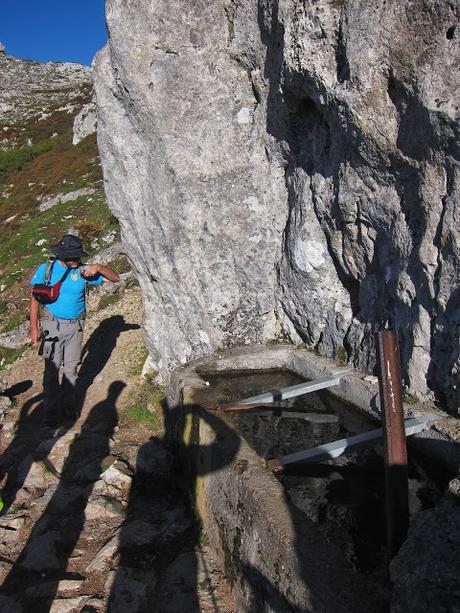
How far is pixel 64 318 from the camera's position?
283 inches

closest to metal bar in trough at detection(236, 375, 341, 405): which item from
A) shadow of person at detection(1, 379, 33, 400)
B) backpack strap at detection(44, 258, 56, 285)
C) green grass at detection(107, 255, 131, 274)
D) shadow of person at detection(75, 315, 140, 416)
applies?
backpack strap at detection(44, 258, 56, 285)

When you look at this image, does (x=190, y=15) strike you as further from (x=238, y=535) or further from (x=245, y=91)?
(x=238, y=535)

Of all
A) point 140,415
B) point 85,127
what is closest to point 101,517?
point 140,415

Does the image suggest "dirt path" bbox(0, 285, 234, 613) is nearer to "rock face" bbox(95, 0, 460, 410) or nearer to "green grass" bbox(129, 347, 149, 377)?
"green grass" bbox(129, 347, 149, 377)

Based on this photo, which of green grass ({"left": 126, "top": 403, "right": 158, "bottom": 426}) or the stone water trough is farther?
green grass ({"left": 126, "top": 403, "right": 158, "bottom": 426})

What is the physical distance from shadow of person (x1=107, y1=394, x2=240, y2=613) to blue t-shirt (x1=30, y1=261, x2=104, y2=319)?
2076 mm

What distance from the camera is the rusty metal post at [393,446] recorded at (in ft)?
9.68

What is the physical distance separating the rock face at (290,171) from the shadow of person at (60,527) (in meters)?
1.84

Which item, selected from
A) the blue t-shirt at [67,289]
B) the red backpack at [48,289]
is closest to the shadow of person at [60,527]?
the blue t-shirt at [67,289]

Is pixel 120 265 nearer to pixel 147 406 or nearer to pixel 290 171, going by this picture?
pixel 147 406

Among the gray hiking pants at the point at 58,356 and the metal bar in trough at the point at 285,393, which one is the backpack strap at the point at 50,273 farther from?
the metal bar in trough at the point at 285,393

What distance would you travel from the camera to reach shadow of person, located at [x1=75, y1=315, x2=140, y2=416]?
8789mm

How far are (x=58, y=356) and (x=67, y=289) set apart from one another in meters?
1.02

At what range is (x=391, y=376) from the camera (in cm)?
299
